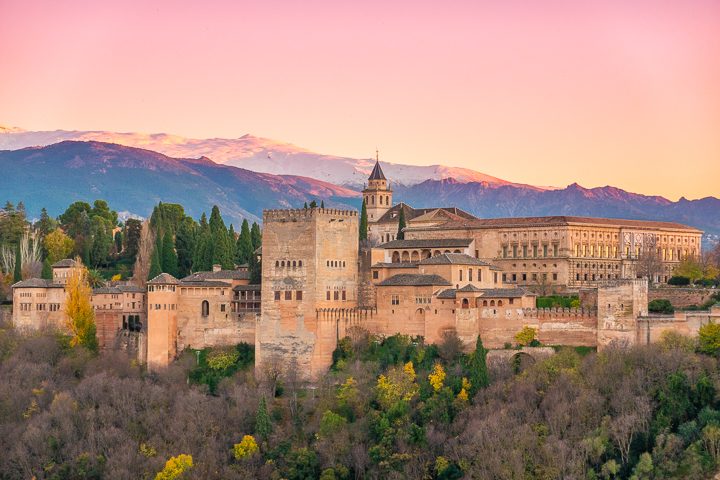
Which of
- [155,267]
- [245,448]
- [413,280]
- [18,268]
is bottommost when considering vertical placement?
[245,448]

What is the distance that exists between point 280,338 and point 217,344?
4237 millimetres

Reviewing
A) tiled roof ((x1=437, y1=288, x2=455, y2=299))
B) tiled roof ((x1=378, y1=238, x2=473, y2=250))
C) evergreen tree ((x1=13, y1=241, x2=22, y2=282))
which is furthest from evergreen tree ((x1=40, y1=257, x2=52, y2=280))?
tiled roof ((x1=437, y1=288, x2=455, y2=299))

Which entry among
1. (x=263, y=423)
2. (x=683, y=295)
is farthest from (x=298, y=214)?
(x=683, y=295)

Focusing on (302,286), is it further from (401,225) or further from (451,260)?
(401,225)

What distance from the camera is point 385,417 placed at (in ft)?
157

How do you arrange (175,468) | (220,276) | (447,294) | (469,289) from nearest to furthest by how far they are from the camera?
(175,468) → (469,289) → (447,294) → (220,276)

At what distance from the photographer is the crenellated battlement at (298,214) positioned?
53844 mm

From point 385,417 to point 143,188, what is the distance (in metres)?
151

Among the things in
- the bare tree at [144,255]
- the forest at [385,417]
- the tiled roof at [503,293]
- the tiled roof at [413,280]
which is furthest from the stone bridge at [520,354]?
the bare tree at [144,255]

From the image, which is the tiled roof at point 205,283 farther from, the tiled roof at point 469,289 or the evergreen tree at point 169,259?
the tiled roof at point 469,289

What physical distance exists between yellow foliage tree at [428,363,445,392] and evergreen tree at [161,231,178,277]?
2111 centimetres

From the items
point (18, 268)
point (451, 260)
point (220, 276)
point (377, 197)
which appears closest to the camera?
point (451, 260)

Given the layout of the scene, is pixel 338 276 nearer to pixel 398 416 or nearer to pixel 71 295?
pixel 398 416

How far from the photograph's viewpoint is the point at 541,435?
44.5 meters
